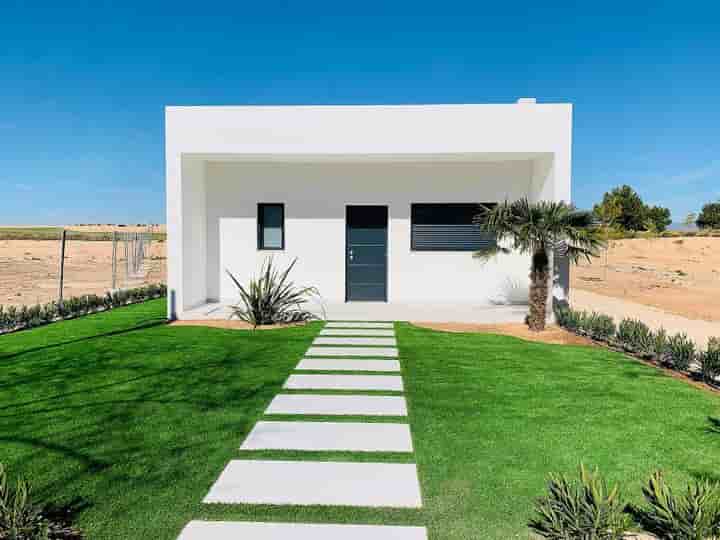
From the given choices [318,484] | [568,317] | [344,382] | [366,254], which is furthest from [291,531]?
[366,254]

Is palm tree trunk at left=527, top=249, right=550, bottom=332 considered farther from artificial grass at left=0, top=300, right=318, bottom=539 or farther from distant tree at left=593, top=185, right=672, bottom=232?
distant tree at left=593, top=185, right=672, bottom=232

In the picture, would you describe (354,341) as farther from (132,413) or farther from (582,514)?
(582,514)

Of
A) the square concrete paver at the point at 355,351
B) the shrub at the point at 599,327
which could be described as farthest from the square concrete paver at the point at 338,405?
the shrub at the point at 599,327

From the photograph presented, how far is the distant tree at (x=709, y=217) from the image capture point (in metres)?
45.4

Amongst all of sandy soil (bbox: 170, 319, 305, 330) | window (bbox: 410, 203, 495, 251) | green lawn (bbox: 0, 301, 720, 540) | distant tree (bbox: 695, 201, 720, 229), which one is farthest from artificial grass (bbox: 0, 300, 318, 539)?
distant tree (bbox: 695, 201, 720, 229)

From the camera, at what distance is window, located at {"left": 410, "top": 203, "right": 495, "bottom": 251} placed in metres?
10.1

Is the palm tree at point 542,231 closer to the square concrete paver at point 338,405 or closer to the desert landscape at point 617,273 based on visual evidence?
the square concrete paver at point 338,405

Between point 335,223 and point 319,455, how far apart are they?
292 inches

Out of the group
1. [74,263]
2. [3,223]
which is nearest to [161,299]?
[74,263]

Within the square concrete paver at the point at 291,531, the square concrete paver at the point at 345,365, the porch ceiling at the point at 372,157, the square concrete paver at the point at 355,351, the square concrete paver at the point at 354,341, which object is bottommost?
the square concrete paver at the point at 291,531

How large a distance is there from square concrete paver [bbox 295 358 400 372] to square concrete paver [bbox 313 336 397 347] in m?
0.83

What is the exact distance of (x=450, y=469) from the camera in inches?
112

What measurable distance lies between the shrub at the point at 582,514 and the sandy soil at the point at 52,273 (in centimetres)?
1104

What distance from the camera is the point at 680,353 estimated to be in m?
5.45
